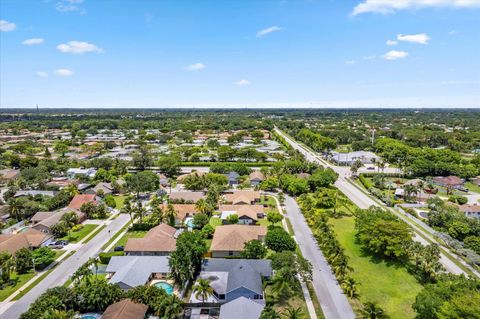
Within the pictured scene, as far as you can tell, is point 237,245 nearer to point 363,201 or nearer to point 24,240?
point 24,240

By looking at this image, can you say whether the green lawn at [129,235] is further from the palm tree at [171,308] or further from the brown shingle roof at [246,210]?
the palm tree at [171,308]

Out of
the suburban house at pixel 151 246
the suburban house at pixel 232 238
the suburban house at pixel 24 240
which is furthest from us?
the suburban house at pixel 232 238

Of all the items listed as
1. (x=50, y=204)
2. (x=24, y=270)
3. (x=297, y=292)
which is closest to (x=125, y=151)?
(x=50, y=204)

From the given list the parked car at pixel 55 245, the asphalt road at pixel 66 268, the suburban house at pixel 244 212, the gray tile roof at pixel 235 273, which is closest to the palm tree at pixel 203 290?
the gray tile roof at pixel 235 273

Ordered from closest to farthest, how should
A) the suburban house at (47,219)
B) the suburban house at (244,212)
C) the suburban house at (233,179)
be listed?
1. the suburban house at (47,219)
2. the suburban house at (244,212)
3. the suburban house at (233,179)

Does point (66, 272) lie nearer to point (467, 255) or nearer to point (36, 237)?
point (36, 237)

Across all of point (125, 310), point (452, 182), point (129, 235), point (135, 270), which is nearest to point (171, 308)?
point (125, 310)
